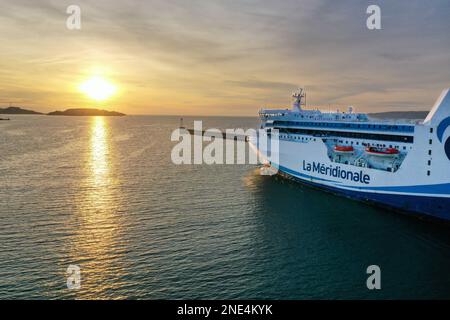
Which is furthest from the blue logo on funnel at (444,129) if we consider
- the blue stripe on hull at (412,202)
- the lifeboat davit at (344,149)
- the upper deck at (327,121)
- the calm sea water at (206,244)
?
the lifeboat davit at (344,149)

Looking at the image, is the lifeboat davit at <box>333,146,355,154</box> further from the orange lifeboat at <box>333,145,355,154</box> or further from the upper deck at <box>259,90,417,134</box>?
the upper deck at <box>259,90,417,134</box>

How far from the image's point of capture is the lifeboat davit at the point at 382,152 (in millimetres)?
32469

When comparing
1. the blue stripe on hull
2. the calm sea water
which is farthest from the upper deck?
the calm sea water

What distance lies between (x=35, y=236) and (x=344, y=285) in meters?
22.8

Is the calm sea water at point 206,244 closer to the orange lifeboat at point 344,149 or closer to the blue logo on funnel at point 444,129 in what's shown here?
the orange lifeboat at point 344,149

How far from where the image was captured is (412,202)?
3038 cm

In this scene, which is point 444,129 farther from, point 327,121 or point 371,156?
point 327,121

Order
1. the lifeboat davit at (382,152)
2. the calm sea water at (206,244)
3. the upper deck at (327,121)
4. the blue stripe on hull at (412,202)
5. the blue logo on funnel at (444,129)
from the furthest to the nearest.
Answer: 1. the upper deck at (327,121)
2. the lifeboat davit at (382,152)
3. the blue stripe on hull at (412,202)
4. the blue logo on funnel at (444,129)
5. the calm sea water at (206,244)

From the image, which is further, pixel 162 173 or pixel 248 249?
pixel 162 173
